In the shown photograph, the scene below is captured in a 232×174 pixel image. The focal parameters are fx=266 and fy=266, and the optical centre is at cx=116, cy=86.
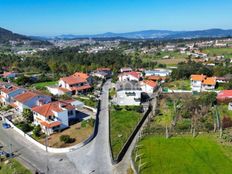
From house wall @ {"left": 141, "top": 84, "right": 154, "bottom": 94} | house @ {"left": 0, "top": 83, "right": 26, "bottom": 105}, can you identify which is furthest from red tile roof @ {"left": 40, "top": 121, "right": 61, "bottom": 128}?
house wall @ {"left": 141, "top": 84, "right": 154, "bottom": 94}

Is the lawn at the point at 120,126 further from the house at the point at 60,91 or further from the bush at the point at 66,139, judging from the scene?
the house at the point at 60,91

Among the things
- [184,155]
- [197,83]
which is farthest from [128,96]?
Answer: [184,155]

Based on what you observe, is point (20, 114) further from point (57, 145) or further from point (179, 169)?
point (179, 169)

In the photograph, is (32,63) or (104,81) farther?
(32,63)

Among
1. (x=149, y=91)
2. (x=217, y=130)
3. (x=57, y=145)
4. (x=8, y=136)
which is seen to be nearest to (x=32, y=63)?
(x=149, y=91)

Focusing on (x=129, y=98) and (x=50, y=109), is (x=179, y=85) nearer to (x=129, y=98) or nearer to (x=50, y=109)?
(x=129, y=98)

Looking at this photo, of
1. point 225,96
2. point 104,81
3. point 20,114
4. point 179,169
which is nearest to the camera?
point 179,169
